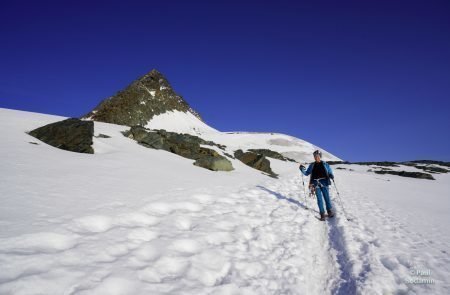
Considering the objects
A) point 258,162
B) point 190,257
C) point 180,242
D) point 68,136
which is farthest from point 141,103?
point 190,257

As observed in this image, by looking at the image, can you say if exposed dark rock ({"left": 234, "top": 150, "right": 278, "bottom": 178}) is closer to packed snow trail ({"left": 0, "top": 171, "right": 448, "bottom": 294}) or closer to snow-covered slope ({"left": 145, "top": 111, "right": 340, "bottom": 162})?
packed snow trail ({"left": 0, "top": 171, "right": 448, "bottom": 294})

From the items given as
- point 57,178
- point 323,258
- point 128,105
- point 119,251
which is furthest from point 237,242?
point 128,105

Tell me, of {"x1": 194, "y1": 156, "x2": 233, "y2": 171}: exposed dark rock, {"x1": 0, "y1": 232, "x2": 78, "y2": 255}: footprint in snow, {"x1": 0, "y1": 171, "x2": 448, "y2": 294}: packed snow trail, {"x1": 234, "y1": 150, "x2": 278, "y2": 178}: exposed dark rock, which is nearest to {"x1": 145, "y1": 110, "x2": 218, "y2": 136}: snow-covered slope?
{"x1": 234, "y1": 150, "x2": 278, "y2": 178}: exposed dark rock

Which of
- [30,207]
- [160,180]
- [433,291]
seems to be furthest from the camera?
[160,180]

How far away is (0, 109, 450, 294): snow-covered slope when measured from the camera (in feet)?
12.6

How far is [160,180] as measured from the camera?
35.7 ft

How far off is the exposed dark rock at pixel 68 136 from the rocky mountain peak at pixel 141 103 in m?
54.3

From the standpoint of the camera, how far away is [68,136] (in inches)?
548

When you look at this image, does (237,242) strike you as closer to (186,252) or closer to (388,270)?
(186,252)

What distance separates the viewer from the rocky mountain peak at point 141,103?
2692 inches

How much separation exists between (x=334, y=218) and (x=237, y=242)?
4.87 m

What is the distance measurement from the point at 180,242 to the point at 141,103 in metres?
80.2

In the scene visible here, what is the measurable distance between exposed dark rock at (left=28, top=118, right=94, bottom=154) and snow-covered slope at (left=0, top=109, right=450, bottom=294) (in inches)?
135

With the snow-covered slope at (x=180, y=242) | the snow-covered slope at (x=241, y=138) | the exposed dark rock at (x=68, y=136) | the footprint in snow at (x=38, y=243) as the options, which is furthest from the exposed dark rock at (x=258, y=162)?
the snow-covered slope at (x=241, y=138)
